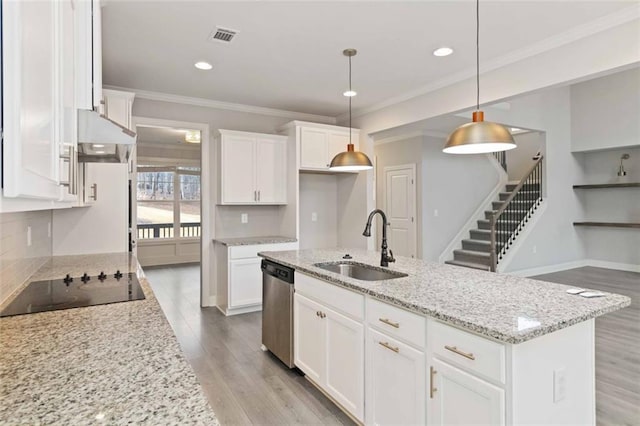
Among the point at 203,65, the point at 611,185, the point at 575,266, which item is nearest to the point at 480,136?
the point at 203,65

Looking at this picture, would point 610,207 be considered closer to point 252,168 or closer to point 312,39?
point 252,168

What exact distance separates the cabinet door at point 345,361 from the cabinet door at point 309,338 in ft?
0.27

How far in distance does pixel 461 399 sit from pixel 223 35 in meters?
3.04

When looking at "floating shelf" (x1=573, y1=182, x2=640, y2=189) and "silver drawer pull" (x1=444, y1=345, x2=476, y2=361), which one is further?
"floating shelf" (x1=573, y1=182, x2=640, y2=189)

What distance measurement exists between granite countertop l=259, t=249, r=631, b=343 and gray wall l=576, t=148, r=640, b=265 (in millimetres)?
7161

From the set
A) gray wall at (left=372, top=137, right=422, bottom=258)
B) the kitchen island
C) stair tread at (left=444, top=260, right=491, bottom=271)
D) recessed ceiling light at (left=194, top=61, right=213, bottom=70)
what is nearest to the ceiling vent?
recessed ceiling light at (left=194, top=61, right=213, bottom=70)

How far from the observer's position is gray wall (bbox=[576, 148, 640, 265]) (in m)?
Result: 7.44

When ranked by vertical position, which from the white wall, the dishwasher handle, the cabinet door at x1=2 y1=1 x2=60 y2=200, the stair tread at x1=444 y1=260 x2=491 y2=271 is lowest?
the stair tread at x1=444 y1=260 x2=491 y2=271

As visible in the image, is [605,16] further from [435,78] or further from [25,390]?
[25,390]

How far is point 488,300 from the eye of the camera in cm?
178

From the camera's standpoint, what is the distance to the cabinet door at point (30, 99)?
603mm

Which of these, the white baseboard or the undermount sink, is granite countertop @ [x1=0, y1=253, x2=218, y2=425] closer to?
the undermount sink

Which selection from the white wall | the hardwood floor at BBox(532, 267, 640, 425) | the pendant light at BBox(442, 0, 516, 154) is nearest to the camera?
the pendant light at BBox(442, 0, 516, 154)

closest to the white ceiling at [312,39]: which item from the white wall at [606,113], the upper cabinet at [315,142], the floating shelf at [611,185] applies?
the upper cabinet at [315,142]
